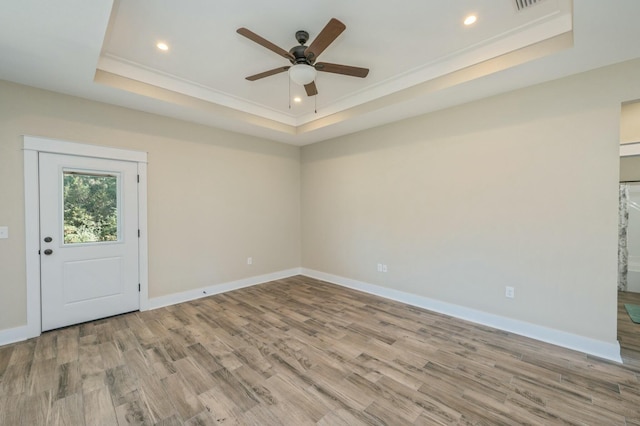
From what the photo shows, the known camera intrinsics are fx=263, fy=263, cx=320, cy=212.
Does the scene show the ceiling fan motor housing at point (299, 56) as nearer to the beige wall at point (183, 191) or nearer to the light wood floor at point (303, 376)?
the beige wall at point (183, 191)

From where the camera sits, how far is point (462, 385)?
216cm

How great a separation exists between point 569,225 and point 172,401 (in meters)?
3.99

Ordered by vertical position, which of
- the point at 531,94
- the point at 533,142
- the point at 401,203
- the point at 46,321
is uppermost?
the point at 531,94

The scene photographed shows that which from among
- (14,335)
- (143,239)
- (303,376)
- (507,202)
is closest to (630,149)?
(507,202)

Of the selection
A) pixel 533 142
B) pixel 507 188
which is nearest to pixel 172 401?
pixel 507 188

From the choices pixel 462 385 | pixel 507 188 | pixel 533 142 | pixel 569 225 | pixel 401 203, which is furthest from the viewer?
pixel 401 203

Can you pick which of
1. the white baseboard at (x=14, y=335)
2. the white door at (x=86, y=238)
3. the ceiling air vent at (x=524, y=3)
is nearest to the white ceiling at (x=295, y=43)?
the ceiling air vent at (x=524, y=3)

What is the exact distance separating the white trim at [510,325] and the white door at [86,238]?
11.8 ft

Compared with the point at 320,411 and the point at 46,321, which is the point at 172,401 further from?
the point at 46,321

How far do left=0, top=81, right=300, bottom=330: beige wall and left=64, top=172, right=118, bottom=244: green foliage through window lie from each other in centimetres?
38

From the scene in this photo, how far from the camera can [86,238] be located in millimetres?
3301

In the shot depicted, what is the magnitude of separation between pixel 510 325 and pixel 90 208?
17.4 ft

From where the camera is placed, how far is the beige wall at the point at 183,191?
2846mm

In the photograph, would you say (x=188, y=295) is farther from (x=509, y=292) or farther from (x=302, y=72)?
(x=509, y=292)
